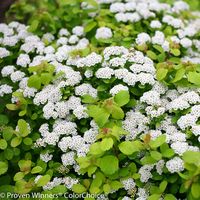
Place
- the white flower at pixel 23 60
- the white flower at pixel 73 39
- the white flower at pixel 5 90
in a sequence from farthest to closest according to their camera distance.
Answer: the white flower at pixel 73 39, the white flower at pixel 23 60, the white flower at pixel 5 90

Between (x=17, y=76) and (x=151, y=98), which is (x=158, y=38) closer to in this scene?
(x=151, y=98)

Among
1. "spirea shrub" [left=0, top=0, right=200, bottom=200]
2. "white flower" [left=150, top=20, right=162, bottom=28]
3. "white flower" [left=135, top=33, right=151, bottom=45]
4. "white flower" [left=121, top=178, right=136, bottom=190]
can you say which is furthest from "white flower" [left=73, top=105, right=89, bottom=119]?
"white flower" [left=150, top=20, right=162, bottom=28]

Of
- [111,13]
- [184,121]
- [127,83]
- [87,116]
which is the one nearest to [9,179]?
[87,116]

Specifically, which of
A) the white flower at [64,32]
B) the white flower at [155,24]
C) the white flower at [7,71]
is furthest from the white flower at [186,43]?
the white flower at [7,71]

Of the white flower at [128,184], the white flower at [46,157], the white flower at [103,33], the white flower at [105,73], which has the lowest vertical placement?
the white flower at [46,157]

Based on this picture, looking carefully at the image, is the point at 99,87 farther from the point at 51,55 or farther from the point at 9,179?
the point at 9,179

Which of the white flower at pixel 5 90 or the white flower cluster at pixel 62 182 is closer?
the white flower cluster at pixel 62 182

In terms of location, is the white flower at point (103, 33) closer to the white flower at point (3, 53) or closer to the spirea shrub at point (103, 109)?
the spirea shrub at point (103, 109)

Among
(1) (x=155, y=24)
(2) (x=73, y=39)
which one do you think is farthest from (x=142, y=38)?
(2) (x=73, y=39)
